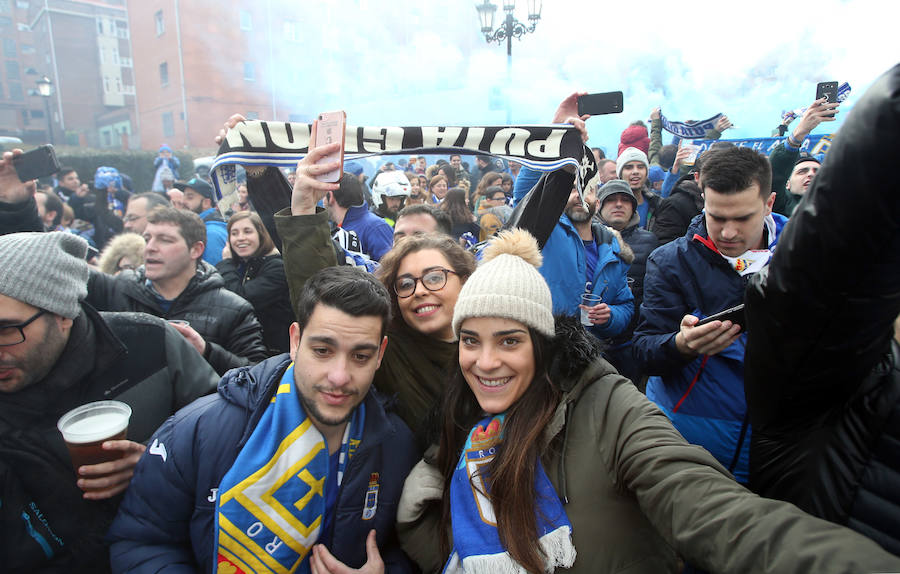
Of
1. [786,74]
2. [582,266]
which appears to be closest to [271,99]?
[786,74]

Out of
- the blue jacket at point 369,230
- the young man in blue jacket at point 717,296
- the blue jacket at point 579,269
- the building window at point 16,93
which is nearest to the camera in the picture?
the young man in blue jacket at point 717,296

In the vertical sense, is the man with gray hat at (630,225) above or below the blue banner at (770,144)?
below

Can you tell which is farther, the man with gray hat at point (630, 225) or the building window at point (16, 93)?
the building window at point (16, 93)

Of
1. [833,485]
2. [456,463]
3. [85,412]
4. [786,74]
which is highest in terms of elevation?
[786,74]

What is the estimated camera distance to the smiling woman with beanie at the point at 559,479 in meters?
1.14

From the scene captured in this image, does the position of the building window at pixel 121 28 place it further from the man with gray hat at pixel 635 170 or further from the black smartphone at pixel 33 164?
the man with gray hat at pixel 635 170

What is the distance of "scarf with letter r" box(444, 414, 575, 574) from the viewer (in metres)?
1.57

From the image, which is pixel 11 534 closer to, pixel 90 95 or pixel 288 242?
pixel 288 242

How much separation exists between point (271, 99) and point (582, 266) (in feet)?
138

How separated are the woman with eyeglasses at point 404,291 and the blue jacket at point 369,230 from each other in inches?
86.7

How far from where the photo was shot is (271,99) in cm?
3984

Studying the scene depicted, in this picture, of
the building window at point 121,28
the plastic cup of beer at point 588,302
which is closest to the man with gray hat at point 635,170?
the plastic cup of beer at point 588,302

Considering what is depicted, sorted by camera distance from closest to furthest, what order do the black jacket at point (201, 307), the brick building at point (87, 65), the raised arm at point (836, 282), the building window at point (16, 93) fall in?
1. the raised arm at point (836, 282)
2. the black jacket at point (201, 307)
3. the brick building at point (87, 65)
4. the building window at point (16, 93)

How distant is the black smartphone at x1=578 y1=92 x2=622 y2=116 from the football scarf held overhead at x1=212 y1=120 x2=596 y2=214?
17cm
